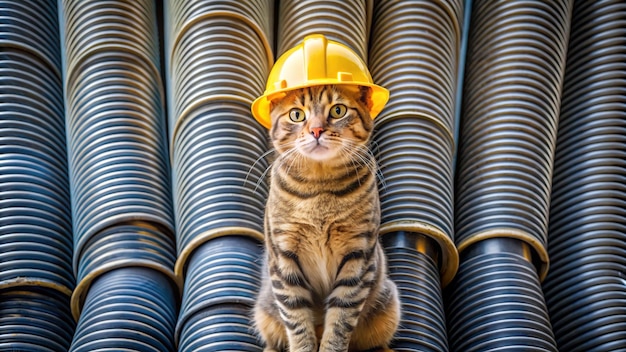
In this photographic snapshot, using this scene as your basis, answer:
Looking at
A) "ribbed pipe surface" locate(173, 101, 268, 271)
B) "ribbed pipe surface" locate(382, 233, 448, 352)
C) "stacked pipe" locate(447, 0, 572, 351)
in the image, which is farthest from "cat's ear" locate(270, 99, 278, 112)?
"stacked pipe" locate(447, 0, 572, 351)

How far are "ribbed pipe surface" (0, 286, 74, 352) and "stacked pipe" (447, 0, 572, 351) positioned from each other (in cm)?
161

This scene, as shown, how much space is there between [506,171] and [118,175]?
5.53ft

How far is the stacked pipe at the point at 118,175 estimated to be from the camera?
9.86 feet

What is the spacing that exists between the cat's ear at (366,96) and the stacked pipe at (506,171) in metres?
1.03

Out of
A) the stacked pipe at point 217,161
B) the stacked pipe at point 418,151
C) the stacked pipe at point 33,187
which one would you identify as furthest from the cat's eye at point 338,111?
the stacked pipe at point 33,187

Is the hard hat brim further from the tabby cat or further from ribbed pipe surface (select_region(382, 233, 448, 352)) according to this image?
ribbed pipe surface (select_region(382, 233, 448, 352))

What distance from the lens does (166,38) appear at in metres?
3.77

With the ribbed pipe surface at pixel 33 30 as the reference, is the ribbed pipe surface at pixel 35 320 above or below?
below

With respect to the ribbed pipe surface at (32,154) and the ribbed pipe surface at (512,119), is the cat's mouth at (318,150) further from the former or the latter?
the ribbed pipe surface at (32,154)

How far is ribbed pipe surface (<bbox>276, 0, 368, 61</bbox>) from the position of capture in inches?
137

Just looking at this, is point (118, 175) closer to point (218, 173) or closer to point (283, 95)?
point (218, 173)

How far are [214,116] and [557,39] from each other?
5.33 ft

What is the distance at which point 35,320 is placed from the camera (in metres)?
3.07

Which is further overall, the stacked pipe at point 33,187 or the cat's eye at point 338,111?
the stacked pipe at point 33,187
